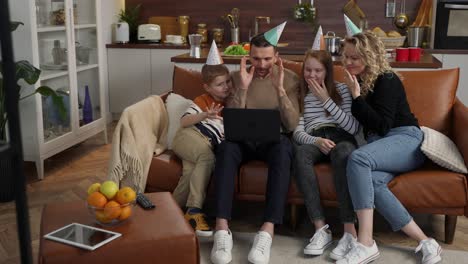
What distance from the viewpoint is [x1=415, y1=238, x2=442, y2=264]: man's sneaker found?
258 centimetres

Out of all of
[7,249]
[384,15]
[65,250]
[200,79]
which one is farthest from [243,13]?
[65,250]

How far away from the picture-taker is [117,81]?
5543mm

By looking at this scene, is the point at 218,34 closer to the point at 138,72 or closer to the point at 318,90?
the point at 138,72

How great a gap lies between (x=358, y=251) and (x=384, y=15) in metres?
3.39

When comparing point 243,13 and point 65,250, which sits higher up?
point 243,13

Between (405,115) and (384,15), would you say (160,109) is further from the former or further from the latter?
(384,15)

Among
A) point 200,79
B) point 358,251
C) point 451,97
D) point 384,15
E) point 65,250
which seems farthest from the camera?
point 384,15

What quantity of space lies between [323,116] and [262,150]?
0.35 meters

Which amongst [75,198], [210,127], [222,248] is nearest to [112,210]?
[222,248]

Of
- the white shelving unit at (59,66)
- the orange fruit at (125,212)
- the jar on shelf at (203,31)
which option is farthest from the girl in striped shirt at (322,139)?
the jar on shelf at (203,31)

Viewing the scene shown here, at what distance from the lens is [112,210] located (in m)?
2.14

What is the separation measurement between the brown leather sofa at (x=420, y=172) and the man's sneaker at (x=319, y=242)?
0.15 meters

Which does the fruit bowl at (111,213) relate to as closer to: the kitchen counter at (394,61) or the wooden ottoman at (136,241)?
the wooden ottoman at (136,241)

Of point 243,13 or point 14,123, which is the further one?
point 243,13
